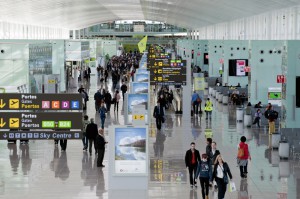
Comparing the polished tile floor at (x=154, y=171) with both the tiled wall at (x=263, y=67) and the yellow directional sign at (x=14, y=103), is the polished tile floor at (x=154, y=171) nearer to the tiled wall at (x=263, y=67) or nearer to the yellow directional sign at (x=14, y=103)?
the yellow directional sign at (x=14, y=103)

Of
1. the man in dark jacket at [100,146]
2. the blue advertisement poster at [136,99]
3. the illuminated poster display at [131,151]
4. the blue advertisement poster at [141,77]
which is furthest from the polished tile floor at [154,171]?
the blue advertisement poster at [141,77]

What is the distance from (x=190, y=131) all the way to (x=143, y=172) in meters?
15.0

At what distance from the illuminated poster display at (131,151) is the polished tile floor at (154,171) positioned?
23.4 inches

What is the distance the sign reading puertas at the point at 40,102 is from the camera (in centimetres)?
1567

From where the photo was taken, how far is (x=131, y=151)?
1753cm

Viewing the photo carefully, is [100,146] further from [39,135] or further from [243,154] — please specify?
[39,135]

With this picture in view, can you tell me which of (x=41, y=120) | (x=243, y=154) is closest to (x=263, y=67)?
(x=243, y=154)

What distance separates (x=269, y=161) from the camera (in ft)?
80.1

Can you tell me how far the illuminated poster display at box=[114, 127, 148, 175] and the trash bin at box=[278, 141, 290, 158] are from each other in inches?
322

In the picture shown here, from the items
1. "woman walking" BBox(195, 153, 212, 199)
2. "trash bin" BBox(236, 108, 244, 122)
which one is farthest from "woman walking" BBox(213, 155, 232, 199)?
"trash bin" BBox(236, 108, 244, 122)

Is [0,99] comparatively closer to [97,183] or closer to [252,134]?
[97,183]

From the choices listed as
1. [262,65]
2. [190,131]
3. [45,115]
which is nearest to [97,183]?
[45,115]

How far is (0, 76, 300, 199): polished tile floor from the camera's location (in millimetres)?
18906

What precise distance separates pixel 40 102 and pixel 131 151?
2762 millimetres
